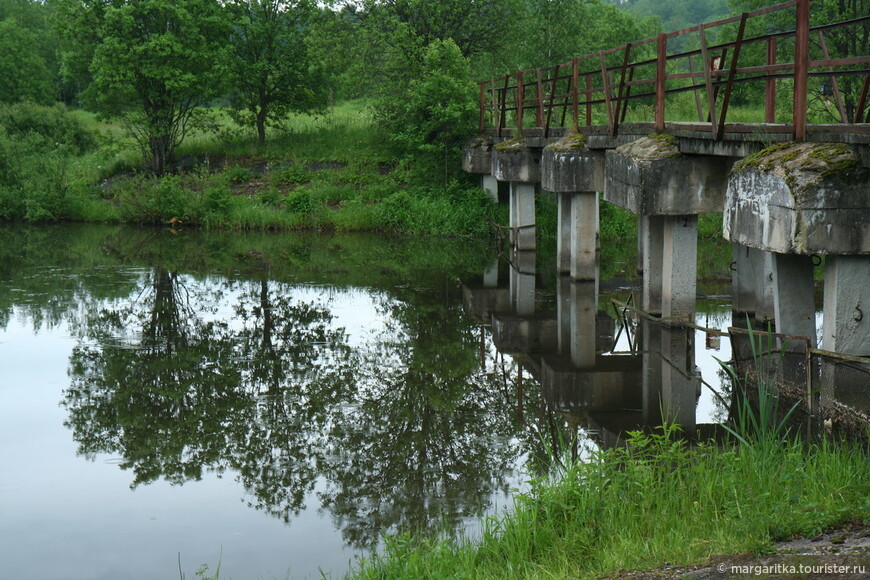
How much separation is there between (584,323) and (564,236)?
4053 mm

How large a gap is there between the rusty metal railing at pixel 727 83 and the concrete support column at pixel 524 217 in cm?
127

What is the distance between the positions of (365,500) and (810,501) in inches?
130

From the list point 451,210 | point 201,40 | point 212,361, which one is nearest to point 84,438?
point 212,361

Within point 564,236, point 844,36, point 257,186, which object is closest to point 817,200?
point 564,236

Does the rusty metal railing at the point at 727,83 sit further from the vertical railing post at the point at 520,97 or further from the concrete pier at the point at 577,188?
the concrete pier at the point at 577,188

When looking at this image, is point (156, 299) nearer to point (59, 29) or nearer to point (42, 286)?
point (42, 286)

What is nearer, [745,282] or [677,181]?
[677,181]

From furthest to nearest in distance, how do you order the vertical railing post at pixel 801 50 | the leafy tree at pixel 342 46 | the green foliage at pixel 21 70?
the green foliage at pixel 21 70, the leafy tree at pixel 342 46, the vertical railing post at pixel 801 50

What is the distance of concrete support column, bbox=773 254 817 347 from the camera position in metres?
8.95

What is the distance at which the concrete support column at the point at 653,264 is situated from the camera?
1308 cm

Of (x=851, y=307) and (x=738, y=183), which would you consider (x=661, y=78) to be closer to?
(x=738, y=183)

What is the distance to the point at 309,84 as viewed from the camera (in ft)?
107

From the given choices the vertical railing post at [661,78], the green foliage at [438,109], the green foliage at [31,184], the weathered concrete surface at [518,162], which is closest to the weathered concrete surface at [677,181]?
the vertical railing post at [661,78]

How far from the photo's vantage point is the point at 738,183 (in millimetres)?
9102
